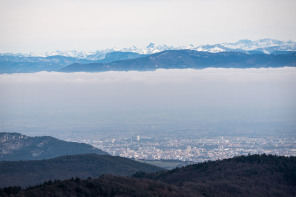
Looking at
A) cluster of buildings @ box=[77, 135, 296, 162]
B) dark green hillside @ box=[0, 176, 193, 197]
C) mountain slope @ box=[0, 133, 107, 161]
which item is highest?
dark green hillside @ box=[0, 176, 193, 197]

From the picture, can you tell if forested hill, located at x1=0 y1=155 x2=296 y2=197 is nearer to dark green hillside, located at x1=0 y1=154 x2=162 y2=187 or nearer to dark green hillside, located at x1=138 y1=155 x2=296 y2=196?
dark green hillside, located at x1=138 y1=155 x2=296 y2=196

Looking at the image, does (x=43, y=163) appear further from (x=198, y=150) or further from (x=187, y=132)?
(x=187, y=132)

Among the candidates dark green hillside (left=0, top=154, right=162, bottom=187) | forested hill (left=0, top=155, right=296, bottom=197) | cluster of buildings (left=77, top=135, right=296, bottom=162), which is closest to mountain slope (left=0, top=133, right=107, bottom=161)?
cluster of buildings (left=77, top=135, right=296, bottom=162)

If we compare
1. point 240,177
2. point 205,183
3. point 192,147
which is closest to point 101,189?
point 205,183

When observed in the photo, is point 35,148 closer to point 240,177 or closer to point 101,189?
point 240,177

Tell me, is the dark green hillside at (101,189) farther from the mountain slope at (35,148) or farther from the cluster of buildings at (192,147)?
the cluster of buildings at (192,147)

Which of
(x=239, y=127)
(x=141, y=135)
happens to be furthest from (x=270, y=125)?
(x=141, y=135)
